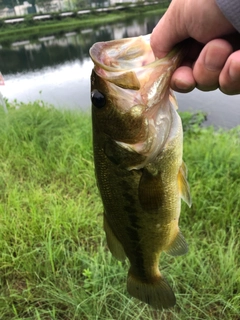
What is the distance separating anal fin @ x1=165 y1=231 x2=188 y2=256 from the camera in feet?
5.10

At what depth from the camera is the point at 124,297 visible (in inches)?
88.7

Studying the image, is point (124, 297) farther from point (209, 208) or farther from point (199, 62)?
point (199, 62)

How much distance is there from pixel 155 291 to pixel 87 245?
51.0 inches

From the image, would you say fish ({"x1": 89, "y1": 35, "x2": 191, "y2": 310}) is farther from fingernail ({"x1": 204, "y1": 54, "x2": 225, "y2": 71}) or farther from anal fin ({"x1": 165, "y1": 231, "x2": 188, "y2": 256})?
fingernail ({"x1": 204, "y1": 54, "x2": 225, "y2": 71})

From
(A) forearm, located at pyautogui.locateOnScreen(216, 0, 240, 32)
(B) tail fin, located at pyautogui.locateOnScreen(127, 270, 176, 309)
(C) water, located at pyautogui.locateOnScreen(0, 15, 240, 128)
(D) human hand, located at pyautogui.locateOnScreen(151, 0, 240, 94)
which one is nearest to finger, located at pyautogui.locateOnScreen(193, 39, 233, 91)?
(D) human hand, located at pyautogui.locateOnScreen(151, 0, 240, 94)

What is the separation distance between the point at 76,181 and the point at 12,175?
0.84 meters

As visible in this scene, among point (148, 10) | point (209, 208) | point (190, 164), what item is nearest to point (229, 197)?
point (209, 208)

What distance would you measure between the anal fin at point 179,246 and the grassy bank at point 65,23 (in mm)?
29035

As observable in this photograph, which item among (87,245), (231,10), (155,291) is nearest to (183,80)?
(231,10)

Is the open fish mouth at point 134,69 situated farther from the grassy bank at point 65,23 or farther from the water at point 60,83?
the grassy bank at point 65,23

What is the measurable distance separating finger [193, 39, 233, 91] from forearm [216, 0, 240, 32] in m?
0.11

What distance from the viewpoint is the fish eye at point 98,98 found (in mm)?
1228

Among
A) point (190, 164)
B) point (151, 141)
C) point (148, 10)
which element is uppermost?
point (151, 141)

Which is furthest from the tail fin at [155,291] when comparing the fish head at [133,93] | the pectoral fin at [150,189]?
the fish head at [133,93]
